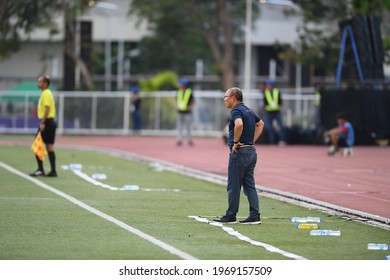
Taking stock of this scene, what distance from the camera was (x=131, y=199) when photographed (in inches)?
723

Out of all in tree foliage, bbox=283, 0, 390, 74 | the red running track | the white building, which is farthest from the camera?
the white building

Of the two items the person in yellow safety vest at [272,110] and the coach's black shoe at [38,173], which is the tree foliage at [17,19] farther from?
the coach's black shoe at [38,173]

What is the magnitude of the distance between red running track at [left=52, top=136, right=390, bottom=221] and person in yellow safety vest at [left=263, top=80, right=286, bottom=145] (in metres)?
0.82

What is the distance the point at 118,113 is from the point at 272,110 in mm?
10458

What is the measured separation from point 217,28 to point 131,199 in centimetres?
5964

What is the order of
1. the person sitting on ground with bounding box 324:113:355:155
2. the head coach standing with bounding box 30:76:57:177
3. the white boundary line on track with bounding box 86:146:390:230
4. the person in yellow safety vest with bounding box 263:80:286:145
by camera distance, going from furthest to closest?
1. the person in yellow safety vest with bounding box 263:80:286:145
2. the person sitting on ground with bounding box 324:113:355:155
3. the head coach standing with bounding box 30:76:57:177
4. the white boundary line on track with bounding box 86:146:390:230

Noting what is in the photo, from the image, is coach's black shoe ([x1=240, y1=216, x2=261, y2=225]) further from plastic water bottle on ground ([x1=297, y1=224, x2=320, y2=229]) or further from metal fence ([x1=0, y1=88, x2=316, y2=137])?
metal fence ([x1=0, y1=88, x2=316, y2=137])

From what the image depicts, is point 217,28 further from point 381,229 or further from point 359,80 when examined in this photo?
point 381,229

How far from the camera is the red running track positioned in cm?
1956

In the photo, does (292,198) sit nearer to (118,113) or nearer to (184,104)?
(184,104)

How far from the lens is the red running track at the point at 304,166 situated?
64.2 feet

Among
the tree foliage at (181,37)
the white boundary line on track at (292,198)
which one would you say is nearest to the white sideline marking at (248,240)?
the white boundary line on track at (292,198)

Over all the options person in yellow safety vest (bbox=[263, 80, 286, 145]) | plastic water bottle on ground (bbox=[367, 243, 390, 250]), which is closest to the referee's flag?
plastic water bottle on ground (bbox=[367, 243, 390, 250])
